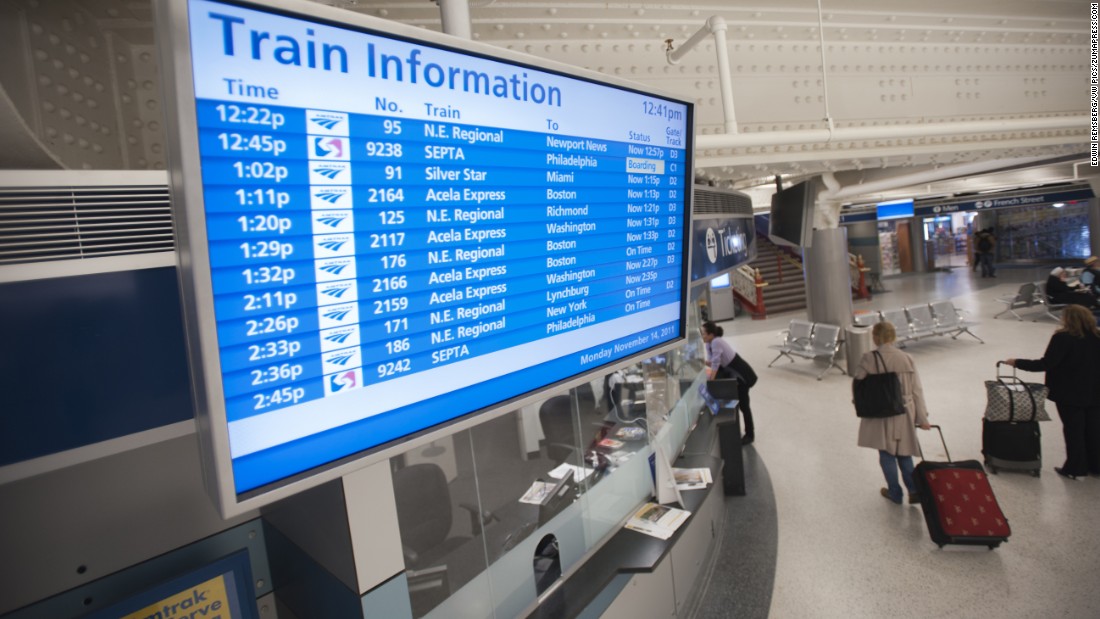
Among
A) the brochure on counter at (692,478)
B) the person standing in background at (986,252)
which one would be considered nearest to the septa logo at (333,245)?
the brochure on counter at (692,478)

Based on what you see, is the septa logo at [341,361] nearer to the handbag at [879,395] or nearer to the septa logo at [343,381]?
the septa logo at [343,381]

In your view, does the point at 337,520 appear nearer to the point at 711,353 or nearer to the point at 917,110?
the point at 917,110

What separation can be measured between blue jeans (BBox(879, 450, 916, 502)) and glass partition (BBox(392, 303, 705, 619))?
2.34m

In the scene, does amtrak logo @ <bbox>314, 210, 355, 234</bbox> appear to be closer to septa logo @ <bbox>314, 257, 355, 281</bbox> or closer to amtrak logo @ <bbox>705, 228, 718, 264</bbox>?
septa logo @ <bbox>314, 257, 355, 281</bbox>

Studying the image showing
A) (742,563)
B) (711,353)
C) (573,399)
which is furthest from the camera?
(711,353)

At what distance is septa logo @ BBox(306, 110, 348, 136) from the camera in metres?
1.11

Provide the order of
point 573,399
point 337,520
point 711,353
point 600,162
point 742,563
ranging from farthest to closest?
1. point 711,353
2. point 742,563
3. point 573,399
4. point 600,162
5. point 337,520

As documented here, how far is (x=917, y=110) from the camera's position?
456 cm

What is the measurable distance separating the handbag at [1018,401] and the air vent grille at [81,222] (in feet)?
22.4

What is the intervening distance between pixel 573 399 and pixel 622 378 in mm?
1388

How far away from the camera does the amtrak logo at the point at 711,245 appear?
390 cm

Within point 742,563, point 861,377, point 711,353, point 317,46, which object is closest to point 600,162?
point 317,46

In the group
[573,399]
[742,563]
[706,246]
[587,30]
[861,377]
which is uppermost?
[587,30]

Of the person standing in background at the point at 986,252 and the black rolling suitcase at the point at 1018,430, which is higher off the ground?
the person standing in background at the point at 986,252
